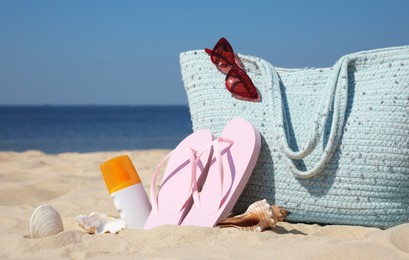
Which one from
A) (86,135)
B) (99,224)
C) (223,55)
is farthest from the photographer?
(86,135)

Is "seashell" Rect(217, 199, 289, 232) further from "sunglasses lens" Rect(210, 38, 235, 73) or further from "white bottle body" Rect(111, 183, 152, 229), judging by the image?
"sunglasses lens" Rect(210, 38, 235, 73)

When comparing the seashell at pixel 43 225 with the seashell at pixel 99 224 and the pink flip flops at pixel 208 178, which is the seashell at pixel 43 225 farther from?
the pink flip flops at pixel 208 178

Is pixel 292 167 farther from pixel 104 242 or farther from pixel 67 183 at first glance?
pixel 67 183

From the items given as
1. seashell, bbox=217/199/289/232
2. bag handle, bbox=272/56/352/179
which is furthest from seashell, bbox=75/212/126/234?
bag handle, bbox=272/56/352/179

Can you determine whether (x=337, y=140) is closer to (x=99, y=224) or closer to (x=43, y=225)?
(x=99, y=224)

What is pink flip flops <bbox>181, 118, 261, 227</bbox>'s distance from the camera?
2535 mm

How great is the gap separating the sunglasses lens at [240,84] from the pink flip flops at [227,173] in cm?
13

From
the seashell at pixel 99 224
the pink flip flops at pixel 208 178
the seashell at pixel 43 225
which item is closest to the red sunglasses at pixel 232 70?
the pink flip flops at pixel 208 178

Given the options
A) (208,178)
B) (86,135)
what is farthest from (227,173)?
(86,135)

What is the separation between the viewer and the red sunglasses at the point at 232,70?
2.79 metres

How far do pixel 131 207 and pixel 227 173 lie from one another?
1.60 ft

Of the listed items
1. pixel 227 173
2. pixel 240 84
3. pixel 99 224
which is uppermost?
pixel 240 84

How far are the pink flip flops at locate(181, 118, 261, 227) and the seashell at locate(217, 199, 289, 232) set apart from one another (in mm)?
120

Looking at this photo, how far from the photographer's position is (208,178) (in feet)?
8.86
